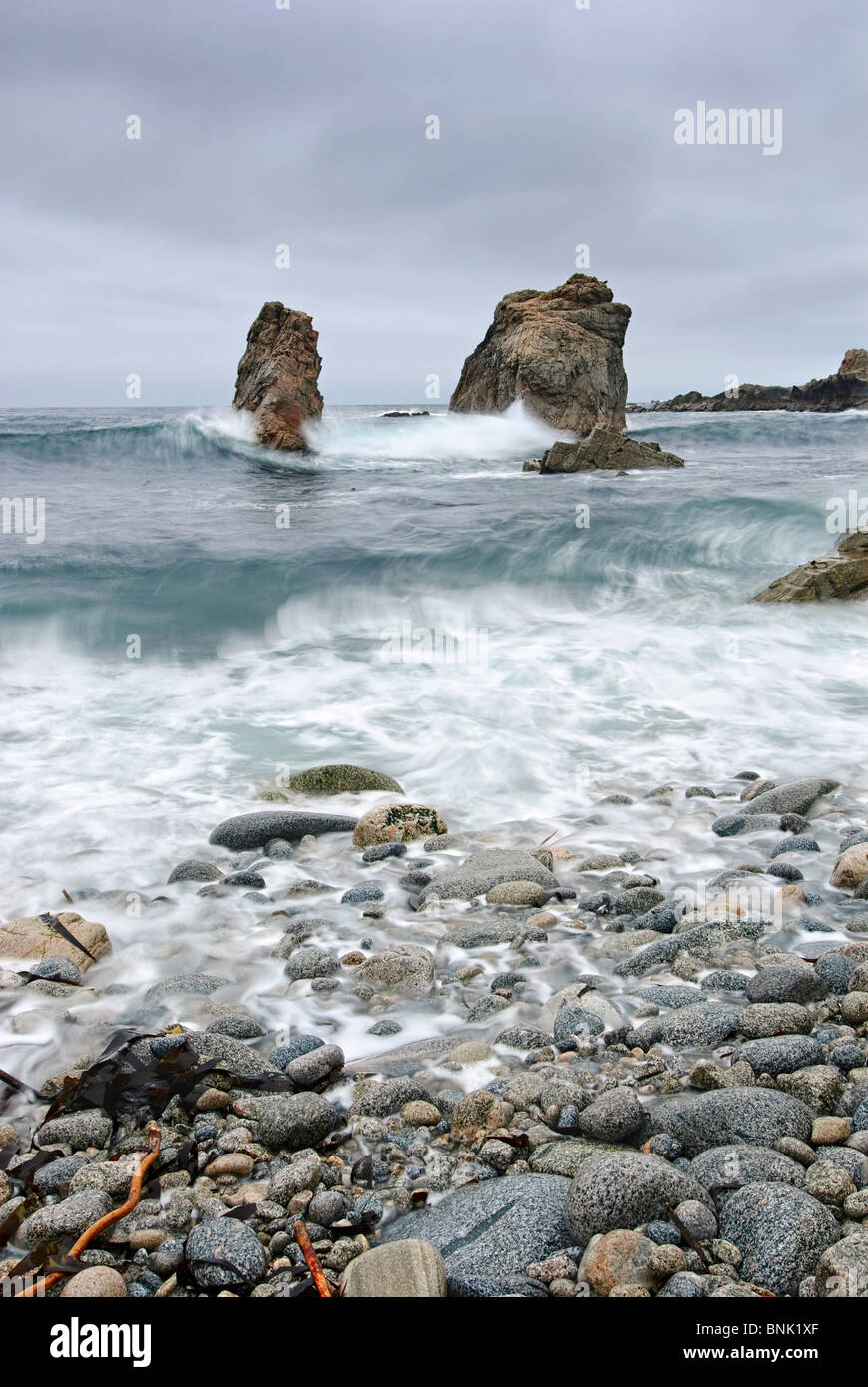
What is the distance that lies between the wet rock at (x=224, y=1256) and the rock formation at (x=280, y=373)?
32.5 meters

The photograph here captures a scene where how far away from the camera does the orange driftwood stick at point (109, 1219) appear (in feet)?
6.37

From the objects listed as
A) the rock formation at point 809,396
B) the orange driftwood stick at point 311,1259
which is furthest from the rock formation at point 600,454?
the rock formation at point 809,396

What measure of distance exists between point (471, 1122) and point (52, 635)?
9851 millimetres

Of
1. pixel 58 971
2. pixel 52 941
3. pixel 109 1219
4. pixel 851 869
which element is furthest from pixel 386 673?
pixel 109 1219

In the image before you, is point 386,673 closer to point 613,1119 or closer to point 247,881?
point 247,881

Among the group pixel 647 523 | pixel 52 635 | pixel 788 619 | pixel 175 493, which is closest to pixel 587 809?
pixel 788 619

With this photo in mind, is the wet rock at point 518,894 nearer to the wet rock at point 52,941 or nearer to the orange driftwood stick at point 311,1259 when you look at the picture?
the wet rock at point 52,941

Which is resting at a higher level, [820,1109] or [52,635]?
[52,635]

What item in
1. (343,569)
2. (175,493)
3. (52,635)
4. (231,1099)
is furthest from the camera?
(175,493)

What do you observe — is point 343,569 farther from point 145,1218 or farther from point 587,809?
point 145,1218

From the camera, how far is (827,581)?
11.6 m

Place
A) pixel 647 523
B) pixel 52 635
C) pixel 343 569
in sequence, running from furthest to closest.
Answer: pixel 647 523, pixel 343 569, pixel 52 635

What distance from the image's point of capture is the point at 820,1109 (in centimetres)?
249

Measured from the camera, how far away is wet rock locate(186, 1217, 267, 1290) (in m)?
1.98
